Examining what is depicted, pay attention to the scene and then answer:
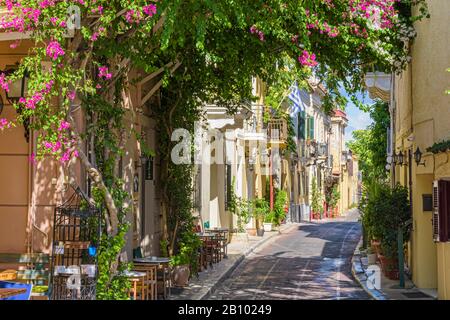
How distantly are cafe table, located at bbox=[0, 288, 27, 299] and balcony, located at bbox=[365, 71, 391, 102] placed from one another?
1365 cm

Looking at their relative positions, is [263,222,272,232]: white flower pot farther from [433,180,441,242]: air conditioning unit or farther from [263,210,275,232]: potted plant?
[433,180,441,242]: air conditioning unit

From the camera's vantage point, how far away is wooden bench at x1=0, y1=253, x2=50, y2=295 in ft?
37.4

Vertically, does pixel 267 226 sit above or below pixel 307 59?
below

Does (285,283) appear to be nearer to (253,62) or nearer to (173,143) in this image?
(173,143)

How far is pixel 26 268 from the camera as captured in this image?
11.8 m

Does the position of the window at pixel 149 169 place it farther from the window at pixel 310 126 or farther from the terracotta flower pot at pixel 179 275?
the window at pixel 310 126

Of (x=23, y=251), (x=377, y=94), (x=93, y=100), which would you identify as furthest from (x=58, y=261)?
(x=377, y=94)

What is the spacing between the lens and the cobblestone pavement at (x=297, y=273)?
50.5ft

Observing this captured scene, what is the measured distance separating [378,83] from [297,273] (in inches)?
257

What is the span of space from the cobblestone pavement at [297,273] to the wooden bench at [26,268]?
4422 mm

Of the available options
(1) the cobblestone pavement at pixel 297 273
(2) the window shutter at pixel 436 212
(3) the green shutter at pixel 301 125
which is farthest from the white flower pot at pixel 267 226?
(2) the window shutter at pixel 436 212

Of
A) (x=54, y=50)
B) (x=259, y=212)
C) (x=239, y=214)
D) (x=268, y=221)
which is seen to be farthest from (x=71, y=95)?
(x=268, y=221)

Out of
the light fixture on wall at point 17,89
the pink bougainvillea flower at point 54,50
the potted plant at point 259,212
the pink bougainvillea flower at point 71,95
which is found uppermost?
the pink bougainvillea flower at point 54,50

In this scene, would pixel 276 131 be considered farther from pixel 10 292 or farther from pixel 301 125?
pixel 10 292
